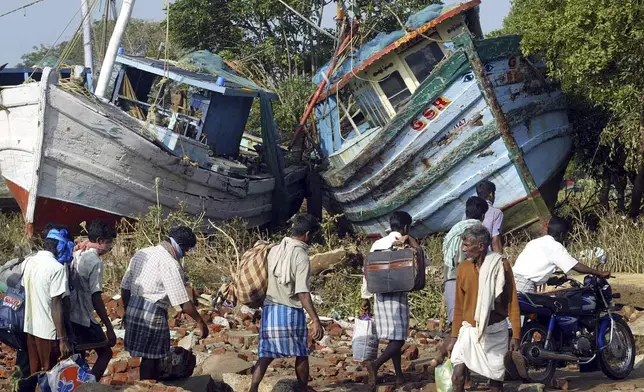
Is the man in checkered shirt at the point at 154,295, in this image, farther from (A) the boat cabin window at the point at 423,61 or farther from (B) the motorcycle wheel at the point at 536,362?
(A) the boat cabin window at the point at 423,61

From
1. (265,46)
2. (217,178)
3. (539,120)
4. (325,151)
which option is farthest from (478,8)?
(265,46)

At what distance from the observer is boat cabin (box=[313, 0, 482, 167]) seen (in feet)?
43.4

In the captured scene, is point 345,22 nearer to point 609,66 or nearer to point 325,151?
point 325,151

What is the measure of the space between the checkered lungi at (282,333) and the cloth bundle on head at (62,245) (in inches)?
51.7

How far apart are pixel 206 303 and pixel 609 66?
536 centimetres

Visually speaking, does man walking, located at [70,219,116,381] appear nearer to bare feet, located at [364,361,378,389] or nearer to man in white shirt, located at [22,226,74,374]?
man in white shirt, located at [22,226,74,374]

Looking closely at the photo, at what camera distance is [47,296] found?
19.2 feet

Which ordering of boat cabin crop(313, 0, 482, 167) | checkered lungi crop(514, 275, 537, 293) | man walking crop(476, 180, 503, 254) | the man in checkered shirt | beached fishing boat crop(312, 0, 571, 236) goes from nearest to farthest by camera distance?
the man in checkered shirt
checkered lungi crop(514, 275, 537, 293)
man walking crop(476, 180, 503, 254)
beached fishing boat crop(312, 0, 571, 236)
boat cabin crop(313, 0, 482, 167)

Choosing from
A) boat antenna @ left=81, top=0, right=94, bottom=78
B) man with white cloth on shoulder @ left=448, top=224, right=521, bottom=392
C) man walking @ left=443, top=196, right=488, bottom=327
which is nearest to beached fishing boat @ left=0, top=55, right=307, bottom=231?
boat antenna @ left=81, top=0, right=94, bottom=78

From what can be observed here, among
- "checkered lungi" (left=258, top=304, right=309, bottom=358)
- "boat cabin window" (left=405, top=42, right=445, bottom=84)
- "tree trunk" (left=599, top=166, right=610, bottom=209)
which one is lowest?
"checkered lungi" (left=258, top=304, right=309, bottom=358)

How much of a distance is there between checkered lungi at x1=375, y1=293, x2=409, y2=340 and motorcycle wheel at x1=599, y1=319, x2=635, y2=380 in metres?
1.51

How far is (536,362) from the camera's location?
22.0 ft

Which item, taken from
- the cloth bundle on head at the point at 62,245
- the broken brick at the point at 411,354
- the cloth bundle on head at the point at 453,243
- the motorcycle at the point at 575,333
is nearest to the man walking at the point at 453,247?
the cloth bundle on head at the point at 453,243

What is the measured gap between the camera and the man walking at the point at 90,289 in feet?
20.2
